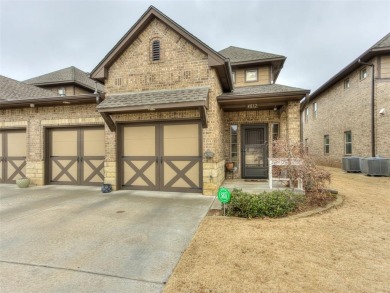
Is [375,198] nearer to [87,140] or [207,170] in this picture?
[207,170]

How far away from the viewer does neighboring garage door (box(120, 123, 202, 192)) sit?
7801 mm

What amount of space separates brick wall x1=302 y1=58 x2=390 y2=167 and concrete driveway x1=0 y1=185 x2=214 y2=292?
10.1 meters

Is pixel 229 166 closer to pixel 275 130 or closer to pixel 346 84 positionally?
pixel 275 130

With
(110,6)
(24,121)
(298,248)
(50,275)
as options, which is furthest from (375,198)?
(110,6)

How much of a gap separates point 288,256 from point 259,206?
1.84 meters

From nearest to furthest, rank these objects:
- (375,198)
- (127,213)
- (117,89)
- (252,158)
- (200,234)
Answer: (200,234) → (127,213) → (375,198) → (117,89) → (252,158)

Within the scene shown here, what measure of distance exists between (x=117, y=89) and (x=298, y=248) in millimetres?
8069

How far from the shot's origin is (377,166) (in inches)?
447

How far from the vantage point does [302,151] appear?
6.38 meters

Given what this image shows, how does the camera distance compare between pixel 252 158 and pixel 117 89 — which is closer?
pixel 117 89

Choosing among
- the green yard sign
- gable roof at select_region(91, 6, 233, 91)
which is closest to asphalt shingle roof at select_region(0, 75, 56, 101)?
gable roof at select_region(91, 6, 233, 91)

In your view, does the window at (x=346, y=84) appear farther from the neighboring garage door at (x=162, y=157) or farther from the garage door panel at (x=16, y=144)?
the garage door panel at (x=16, y=144)

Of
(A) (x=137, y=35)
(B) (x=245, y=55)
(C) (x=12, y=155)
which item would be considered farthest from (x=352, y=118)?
(C) (x=12, y=155)

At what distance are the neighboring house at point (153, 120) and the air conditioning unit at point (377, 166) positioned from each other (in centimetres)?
644
